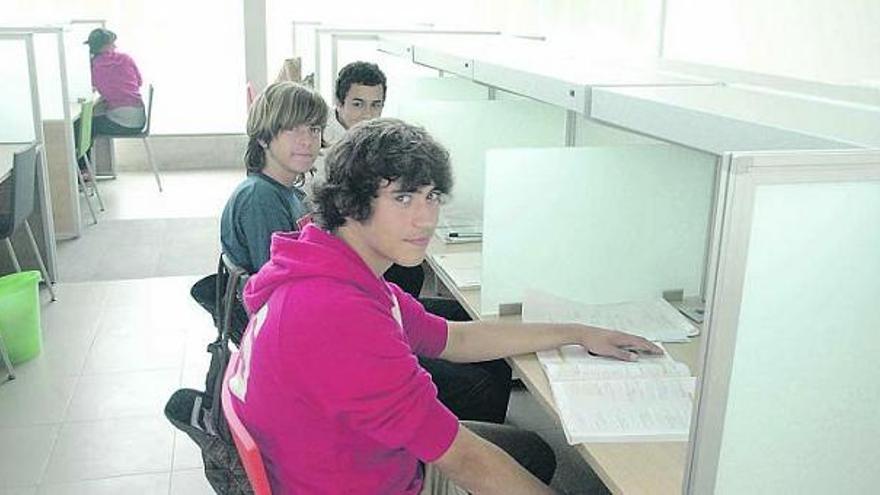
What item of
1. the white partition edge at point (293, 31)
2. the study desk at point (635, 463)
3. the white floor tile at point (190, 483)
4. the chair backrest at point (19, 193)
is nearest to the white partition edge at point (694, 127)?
the study desk at point (635, 463)

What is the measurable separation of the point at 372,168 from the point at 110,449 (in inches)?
66.7

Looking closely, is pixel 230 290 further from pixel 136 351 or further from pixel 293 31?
pixel 293 31

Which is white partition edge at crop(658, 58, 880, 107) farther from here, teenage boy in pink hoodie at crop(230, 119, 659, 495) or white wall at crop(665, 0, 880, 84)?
teenage boy in pink hoodie at crop(230, 119, 659, 495)

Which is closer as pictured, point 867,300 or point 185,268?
point 867,300

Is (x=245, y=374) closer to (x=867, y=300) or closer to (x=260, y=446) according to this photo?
(x=260, y=446)

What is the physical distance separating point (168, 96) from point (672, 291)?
17.5 feet

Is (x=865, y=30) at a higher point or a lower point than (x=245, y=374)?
higher

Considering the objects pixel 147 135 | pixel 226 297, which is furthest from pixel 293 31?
pixel 226 297

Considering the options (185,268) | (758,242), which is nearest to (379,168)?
(758,242)

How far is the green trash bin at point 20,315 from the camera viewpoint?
3094 mm

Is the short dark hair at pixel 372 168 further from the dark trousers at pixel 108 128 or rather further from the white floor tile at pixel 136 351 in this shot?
the dark trousers at pixel 108 128

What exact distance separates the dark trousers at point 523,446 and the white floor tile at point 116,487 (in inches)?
43.8

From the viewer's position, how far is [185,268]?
14.2 feet

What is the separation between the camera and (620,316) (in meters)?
1.93
